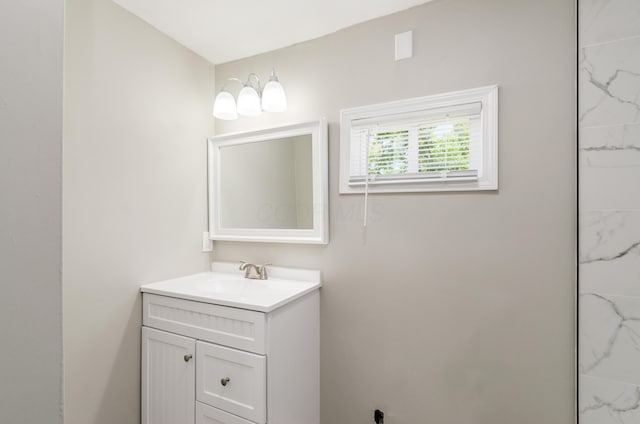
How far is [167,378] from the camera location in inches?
58.0

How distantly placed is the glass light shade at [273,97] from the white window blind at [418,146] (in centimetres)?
44

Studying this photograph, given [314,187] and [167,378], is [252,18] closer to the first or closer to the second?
[314,187]

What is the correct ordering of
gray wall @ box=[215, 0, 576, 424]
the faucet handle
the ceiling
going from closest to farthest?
gray wall @ box=[215, 0, 576, 424], the ceiling, the faucet handle

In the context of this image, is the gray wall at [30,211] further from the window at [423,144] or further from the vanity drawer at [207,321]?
the window at [423,144]

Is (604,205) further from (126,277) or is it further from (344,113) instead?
Result: (126,277)

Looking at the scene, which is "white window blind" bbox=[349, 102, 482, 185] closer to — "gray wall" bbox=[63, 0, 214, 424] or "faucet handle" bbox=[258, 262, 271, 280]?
"faucet handle" bbox=[258, 262, 271, 280]

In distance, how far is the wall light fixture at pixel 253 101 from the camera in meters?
1.67

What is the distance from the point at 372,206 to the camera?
5.09 ft

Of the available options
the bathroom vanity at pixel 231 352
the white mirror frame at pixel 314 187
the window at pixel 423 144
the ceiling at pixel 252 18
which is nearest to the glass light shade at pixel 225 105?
the white mirror frame at pixel 314 187

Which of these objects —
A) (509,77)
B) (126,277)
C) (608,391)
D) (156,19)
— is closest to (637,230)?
(608,391)

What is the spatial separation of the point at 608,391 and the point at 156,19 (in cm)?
259

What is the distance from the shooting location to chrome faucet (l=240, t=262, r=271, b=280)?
69.1 inches

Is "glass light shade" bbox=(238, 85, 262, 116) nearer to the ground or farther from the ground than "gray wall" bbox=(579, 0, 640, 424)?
farther from the ground

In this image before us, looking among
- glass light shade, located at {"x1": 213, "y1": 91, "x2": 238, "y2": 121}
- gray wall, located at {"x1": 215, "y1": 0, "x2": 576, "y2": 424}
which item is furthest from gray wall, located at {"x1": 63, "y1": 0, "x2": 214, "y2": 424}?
gray wall, located at {"x1": 215, "y1": 0, "x2": 576, "y2": 424}
